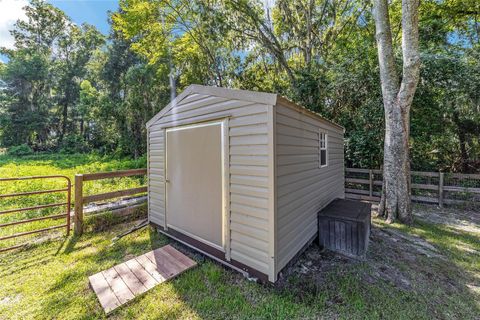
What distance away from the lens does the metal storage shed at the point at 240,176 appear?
97.1 inches

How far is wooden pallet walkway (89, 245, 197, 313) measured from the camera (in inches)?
94.1

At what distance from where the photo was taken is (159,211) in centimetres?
414

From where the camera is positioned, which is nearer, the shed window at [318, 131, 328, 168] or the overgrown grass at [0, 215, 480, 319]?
the overgrown grass at [0, 215, 480, 319]

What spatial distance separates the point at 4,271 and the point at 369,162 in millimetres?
8728

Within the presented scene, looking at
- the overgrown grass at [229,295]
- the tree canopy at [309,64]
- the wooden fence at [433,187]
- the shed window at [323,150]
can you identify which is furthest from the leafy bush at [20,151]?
the wooden fence at [433,187]

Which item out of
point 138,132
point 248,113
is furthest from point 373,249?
point 138,132

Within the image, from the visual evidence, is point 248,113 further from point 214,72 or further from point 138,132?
point 138,132

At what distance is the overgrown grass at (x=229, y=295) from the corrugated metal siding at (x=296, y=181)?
458mm

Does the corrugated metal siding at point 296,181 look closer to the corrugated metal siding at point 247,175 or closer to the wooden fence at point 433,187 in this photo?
the corrugated metal siding at point 247,175

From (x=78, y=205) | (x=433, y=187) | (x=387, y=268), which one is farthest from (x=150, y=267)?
(x=433, y=187)

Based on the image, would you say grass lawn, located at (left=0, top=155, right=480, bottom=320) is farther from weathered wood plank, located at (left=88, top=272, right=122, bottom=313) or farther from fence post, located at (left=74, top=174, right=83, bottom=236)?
fence post, located at (left=74, top=174, right=83, bottom=236)

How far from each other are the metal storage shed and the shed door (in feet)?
0.05

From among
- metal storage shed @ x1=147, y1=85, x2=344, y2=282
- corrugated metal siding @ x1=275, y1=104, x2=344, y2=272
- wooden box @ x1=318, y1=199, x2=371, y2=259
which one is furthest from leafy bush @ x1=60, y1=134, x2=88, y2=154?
wooden box @ x1=318, y1=199, x2=371, y2=259

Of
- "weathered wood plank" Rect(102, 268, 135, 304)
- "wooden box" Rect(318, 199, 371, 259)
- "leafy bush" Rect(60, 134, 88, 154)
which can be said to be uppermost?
"leafy bush" Rect(60, 134, 88, 154)
